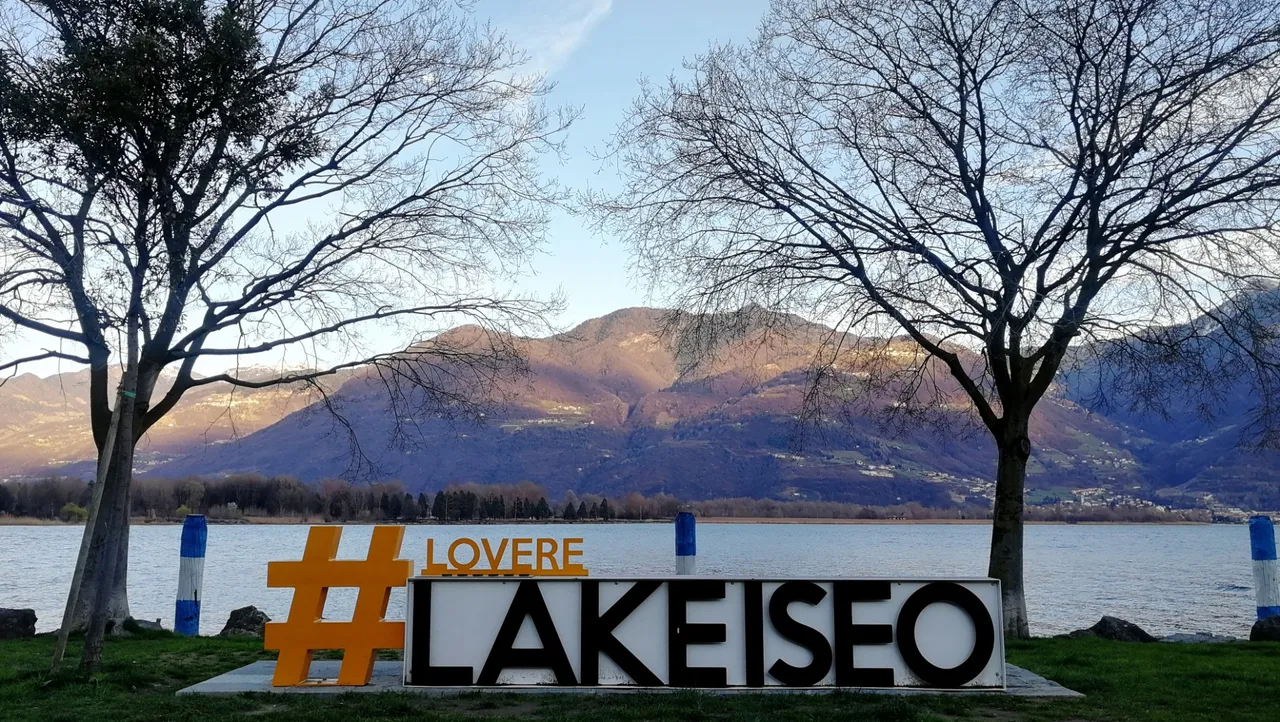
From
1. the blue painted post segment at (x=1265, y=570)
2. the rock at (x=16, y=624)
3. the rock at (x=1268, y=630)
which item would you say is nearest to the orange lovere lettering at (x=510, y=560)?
the rock at (x=16, y=624)

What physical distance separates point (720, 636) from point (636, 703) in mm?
1442

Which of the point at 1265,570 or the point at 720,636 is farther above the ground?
the point at 1265,570

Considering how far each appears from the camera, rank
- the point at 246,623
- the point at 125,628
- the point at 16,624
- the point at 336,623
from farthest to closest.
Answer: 1. the point at 246,623
2. the point at 125,628
3. the point at 16,624
4. the point at 336,623

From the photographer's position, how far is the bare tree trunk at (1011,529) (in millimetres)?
17266

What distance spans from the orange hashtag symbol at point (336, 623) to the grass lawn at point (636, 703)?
0.94 m

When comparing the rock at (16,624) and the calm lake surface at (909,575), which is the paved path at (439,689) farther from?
the rock at (16,624)

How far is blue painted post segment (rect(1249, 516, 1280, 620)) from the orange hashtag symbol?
14.6 meters

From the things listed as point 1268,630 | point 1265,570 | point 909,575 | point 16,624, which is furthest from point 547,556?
point 1265,570

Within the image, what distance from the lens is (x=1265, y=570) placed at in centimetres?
1808

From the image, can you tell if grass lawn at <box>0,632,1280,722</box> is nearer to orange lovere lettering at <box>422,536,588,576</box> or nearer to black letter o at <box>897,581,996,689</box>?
black letter o at <box>897,581,996,689</box>

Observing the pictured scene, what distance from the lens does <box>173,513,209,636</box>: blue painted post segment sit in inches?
720

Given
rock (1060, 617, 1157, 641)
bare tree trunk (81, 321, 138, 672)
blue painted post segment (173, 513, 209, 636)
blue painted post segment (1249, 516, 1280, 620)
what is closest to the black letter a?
bare tree trunk (81, 321, 138, 672)

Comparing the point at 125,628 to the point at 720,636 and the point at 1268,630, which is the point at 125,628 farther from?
the point at 1268,630

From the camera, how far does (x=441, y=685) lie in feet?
37.1
